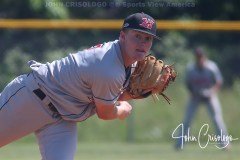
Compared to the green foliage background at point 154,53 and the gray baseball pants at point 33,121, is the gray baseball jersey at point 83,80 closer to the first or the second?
the gray baseball pants at point 33,121

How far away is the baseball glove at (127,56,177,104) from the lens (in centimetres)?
545

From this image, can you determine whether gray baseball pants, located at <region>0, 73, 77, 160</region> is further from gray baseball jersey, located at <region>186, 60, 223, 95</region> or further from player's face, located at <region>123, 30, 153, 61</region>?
gray baseball jersey, located at <region>186, 60, 223, 95</region>

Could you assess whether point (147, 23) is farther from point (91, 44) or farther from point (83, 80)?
point (91, 44)

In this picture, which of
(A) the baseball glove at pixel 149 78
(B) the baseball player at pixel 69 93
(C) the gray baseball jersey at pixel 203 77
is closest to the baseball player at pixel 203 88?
(C) the gray baseball jersey at pixel 203 77

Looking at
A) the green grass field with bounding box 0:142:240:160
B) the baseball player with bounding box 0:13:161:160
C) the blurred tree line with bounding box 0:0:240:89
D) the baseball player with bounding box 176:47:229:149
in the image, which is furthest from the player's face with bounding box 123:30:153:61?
the blurred tree line with bounding box 0:0:240:89

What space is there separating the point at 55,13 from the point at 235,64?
4.01 m

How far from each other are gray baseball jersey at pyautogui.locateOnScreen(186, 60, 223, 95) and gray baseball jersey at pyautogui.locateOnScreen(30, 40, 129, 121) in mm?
6485

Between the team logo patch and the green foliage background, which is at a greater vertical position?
the team logo patch

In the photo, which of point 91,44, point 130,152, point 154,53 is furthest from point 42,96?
point 154,53

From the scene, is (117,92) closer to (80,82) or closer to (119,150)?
(80,82)

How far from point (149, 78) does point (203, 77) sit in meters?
6.10

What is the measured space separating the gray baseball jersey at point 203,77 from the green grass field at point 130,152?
981mm

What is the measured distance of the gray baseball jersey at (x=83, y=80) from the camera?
192 inches

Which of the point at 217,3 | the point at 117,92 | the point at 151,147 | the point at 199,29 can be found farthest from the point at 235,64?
the point at 117,92
